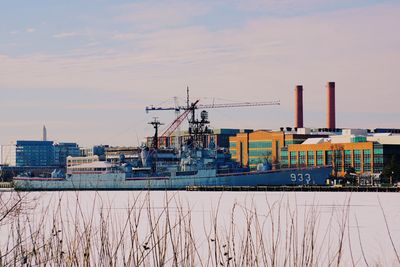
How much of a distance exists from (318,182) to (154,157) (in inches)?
1266

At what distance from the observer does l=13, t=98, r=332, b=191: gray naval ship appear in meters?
163

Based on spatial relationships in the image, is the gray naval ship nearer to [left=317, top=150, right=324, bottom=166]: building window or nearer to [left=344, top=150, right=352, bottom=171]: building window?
[left=344, top=150, right=352, bottom=171]: building window

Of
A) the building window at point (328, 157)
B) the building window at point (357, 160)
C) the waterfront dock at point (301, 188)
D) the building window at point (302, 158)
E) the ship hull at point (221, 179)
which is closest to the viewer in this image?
the waterfront dock at point (301, 188)

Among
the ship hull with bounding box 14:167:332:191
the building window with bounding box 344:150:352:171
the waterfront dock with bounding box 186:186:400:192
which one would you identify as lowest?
the waterfront dock with bounding box 186:186:400:192

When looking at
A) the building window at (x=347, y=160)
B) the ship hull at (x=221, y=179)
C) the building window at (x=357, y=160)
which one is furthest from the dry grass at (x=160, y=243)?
the building window at (x=347, y=160)

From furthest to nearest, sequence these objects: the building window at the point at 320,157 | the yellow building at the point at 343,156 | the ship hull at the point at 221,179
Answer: the building window at the point at 320,157, the yellow building at the point at 343,156, the ship hull at the point at 221,179

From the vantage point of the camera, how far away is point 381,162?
180 meters

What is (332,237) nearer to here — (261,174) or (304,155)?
(261,174)

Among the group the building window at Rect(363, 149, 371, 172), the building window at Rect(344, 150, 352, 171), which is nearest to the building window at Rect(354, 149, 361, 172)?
the building window at Rect(344, 150, 352, 171)

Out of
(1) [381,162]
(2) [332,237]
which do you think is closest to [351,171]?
(1) [381,162]

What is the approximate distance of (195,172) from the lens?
16375cm

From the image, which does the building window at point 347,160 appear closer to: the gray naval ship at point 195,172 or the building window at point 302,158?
the building window at point 302,158

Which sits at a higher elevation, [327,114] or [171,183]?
[327,114]

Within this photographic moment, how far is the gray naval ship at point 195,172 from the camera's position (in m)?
163
